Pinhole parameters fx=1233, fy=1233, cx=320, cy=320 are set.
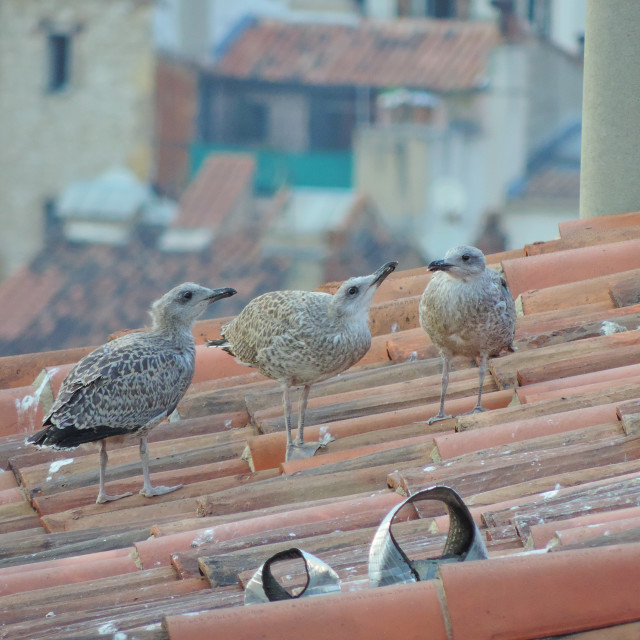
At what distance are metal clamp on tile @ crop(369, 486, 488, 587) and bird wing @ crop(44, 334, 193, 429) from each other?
7.45 ft

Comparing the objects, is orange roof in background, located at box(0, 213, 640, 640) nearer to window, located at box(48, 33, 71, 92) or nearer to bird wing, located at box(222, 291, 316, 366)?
bird wing, located at box(222, 291, 316, 366)

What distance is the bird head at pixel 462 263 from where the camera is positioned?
477 cm

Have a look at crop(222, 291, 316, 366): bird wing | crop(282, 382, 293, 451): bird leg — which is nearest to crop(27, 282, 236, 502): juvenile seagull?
crop(222, 291, 316, 366): bird wing

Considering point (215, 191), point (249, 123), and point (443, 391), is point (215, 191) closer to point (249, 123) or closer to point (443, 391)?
point (249, 123)

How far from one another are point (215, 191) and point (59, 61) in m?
7.19

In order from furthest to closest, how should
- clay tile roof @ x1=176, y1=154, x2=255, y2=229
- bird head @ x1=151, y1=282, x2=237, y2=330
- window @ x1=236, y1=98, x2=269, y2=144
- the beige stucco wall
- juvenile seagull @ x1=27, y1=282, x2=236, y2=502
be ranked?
window @ x1=236, y1=98, x2=269, y2=144 → the beige stucco wall → clay tile roof @ x1=176, y1=154, x2=255, y2=229 → bird head @ x1=151, y1=282, x2=237, y2=330 → juvenile seagull @ x1=27, y1=282, x2=236, y2=502

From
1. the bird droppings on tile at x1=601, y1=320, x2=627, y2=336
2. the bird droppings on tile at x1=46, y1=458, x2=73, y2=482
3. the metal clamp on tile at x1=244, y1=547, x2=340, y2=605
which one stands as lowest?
the bird droppings on tile at x1=46, y1=458, x2=73, y2=482

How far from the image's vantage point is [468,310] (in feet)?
15.9

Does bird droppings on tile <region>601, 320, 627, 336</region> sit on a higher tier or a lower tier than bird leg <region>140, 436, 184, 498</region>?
higher

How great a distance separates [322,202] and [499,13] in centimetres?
633

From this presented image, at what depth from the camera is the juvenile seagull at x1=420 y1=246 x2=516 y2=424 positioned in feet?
15.9

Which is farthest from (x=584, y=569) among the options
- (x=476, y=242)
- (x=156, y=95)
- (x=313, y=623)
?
(x=156, y=95)

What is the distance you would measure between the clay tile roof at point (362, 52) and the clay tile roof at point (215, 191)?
4626 millimetres

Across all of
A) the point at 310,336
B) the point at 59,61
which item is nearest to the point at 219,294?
the point at 310,336
